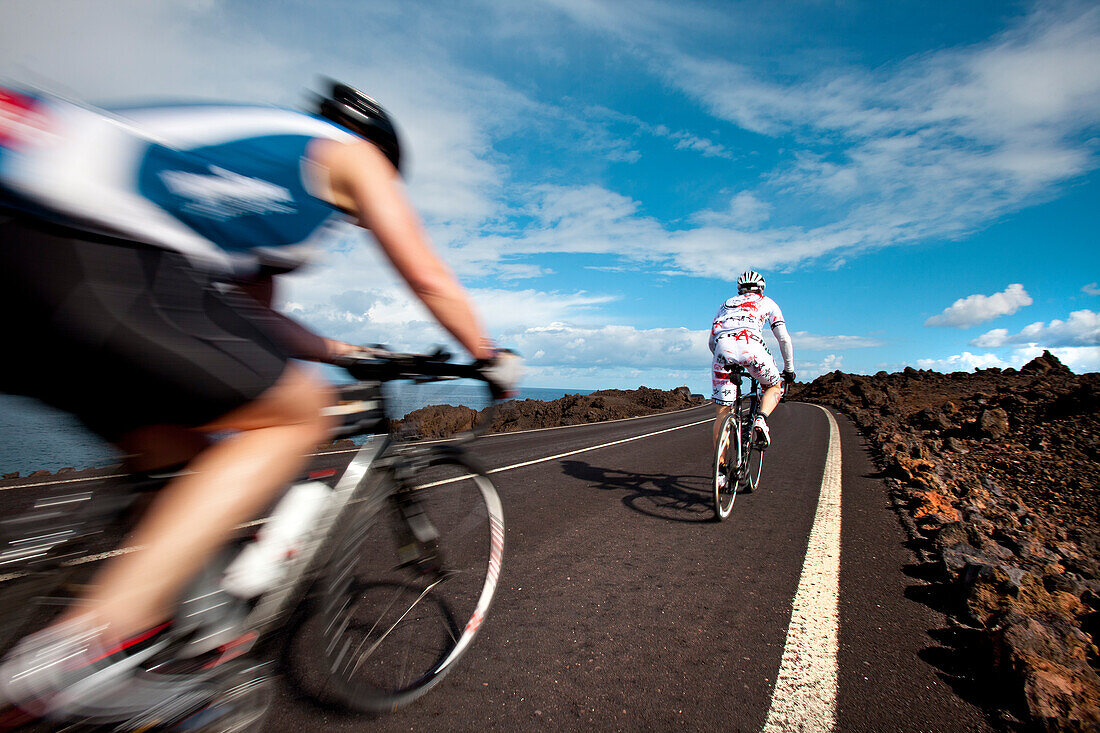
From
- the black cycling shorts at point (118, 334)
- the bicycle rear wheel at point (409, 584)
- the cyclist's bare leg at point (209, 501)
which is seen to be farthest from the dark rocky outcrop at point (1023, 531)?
the black cycling shorts at point (118, 334)

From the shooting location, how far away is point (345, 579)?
5.22 feet

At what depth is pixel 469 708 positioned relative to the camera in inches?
70.9

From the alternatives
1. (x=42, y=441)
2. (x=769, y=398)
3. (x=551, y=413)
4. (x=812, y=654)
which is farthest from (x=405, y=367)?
(x=551, y=413)

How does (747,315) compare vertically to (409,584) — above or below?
above

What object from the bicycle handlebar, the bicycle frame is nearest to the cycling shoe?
the bicycle handlebar

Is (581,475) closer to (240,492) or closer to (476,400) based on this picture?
(476,400)

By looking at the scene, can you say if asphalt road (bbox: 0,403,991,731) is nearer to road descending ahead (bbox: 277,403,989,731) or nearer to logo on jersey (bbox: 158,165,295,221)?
road descending ahead (bbox: 277,403,989,731)

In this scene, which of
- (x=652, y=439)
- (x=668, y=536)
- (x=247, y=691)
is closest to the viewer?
(x=247, y=691)

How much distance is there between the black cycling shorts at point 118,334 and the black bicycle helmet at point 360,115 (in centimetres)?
55

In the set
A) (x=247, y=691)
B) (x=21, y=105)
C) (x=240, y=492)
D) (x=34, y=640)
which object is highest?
(x=21, y=105)

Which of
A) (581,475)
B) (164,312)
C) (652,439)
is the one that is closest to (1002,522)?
(581,475)

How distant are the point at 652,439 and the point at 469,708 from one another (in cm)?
869

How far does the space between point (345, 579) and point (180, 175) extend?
1.21 meters

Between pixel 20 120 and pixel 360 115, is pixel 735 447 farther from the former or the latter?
pixel 20 120
